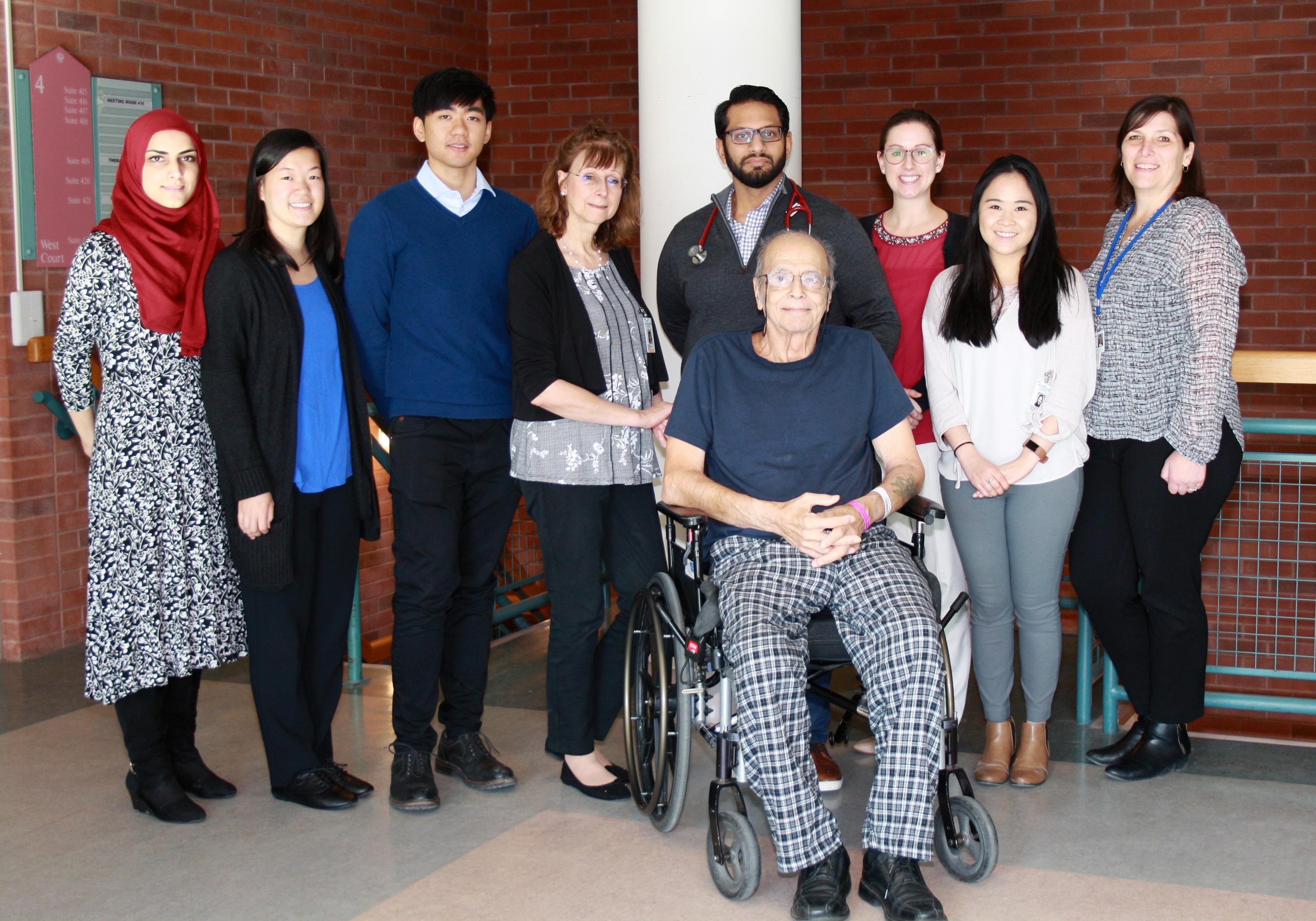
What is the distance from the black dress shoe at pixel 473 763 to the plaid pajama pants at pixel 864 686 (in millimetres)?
825

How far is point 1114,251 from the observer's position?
312 cm

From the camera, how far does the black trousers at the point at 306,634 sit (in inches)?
113

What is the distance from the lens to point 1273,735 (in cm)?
564

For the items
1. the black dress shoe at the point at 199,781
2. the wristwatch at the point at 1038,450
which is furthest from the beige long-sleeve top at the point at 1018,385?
the black dress shoe at the point at 199,781

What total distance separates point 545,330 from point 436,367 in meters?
0.28

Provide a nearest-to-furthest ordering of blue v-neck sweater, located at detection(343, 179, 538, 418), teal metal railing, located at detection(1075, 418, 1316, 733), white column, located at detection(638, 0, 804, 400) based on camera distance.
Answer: blue v-neck sweater, located at detection(343, 179, 538, 418) → white column, located at detection(638, 0, 804, 400) → teal metal railing, located at detection(1075, 418, 1316, 733)

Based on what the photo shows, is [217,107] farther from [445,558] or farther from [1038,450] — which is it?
[1038,450]

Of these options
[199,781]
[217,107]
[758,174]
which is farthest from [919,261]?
[217,107]

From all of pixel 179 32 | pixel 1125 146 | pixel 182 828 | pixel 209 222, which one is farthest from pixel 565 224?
pixel 179 32

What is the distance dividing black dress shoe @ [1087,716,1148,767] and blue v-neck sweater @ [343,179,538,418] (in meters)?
1.74

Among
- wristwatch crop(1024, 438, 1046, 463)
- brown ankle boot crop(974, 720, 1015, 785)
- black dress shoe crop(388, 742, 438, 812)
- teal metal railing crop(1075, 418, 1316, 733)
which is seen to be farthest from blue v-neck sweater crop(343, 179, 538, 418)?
teal metal railing crop(1075, 418, 1316, 733)

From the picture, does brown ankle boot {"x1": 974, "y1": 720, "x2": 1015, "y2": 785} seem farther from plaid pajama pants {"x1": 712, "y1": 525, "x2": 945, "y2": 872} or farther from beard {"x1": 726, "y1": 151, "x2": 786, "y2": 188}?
beard {"x1": 726, "y1": 151, "x2": 786, "y2": 188}

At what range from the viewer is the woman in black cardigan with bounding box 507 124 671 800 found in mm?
2834

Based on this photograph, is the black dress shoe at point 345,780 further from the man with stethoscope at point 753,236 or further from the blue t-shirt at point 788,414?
the man with stethoscope at point 753,236
